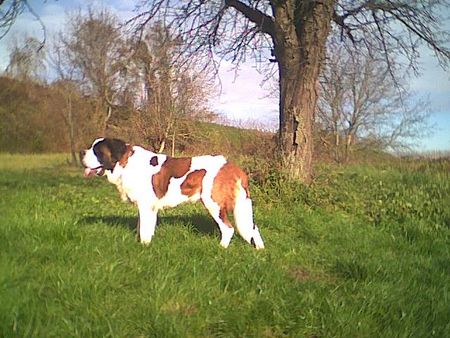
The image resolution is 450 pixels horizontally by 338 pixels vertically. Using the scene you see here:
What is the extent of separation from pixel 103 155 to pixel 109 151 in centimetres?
9

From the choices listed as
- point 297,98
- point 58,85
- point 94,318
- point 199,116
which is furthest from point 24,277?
point 199,116

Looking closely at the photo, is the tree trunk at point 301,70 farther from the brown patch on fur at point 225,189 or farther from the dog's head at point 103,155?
the dog's head at point 103,155

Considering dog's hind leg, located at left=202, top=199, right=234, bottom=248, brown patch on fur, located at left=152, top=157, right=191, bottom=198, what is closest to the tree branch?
brown patch on fur, located at left=152, top=157, right=191, bottom=198

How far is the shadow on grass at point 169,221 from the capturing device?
22.1 ft

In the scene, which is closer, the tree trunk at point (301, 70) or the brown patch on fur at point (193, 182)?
the brown patch on fur at point (193, 182)

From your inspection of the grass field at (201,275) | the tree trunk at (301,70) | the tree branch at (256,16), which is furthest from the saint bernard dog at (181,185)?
the tree branch at (256,16)

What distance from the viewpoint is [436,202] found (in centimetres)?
937

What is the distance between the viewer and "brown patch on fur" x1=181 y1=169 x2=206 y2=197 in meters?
6.17

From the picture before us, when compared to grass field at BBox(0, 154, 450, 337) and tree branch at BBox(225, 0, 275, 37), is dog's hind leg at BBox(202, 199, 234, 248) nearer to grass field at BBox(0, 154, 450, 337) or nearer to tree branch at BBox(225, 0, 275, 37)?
grass field at BBox(0, 154, 450, 337)

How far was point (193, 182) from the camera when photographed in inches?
243

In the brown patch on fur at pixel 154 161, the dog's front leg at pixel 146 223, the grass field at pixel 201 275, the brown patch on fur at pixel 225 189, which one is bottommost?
the grass field at pixel 201 275

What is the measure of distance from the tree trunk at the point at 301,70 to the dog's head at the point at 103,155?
522 centimetres

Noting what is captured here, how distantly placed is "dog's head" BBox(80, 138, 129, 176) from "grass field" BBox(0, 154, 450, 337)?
14.6 inches

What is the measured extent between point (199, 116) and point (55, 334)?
A: 415 inches
